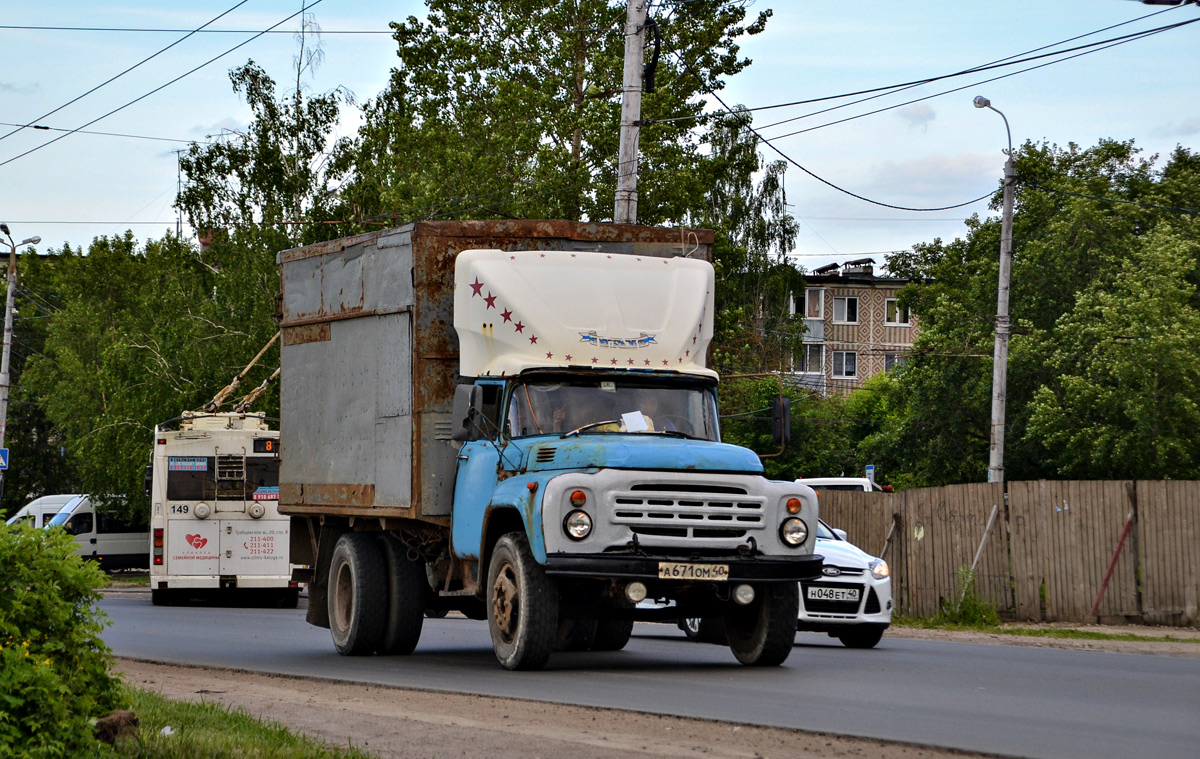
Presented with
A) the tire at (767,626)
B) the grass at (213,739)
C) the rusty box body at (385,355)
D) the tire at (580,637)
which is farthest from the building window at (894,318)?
the grass at (213,739)

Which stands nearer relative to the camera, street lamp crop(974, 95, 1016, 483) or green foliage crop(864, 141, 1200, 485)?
street lamp crop(974, 95, 1016, 483)

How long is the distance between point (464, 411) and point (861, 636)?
6.77 m

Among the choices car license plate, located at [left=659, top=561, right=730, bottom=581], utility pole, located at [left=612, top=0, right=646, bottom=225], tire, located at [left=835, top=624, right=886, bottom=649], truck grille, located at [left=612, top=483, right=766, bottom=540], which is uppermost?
utility pole, located at [left=612, top=0, right=646, bottom=225]

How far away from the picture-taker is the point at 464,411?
503 inches

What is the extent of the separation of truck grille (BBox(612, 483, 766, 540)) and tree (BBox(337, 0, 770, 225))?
23513 mm

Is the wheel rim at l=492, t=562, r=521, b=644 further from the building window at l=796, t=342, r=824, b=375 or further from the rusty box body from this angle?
the building window at l=796, t=342, r=824, b=375

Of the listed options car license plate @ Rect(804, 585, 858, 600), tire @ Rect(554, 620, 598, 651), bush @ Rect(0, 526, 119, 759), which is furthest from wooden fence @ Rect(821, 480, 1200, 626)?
bush @ Rect(0, 526, 119, 759)

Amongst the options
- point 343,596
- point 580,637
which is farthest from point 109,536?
point 580,637

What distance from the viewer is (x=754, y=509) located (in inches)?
480

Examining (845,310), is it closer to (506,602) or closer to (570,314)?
(570,314)

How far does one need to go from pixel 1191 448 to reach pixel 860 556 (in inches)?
1008

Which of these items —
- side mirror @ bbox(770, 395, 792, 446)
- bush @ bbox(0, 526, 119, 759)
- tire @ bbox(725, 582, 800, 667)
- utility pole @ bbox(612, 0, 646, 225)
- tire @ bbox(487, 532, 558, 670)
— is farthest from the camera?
utility pole @ bbox(612, 0, 646, 225)

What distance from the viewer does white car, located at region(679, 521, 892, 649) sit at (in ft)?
Result: 57.3

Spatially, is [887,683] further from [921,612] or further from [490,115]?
[490,115]
